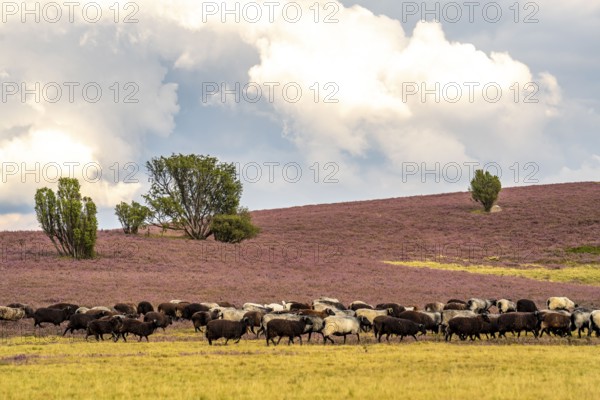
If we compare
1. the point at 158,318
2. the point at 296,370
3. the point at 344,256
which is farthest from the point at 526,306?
the point at 344,256

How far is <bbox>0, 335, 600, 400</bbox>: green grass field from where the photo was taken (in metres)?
15.5

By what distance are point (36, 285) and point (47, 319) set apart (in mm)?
12713

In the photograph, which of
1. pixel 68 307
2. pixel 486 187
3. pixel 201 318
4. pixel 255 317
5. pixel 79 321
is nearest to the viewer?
pixel 79 321

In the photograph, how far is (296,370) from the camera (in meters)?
18.5

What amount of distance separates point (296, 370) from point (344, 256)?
1787 inches

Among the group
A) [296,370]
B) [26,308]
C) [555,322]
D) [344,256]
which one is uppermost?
[344,256]

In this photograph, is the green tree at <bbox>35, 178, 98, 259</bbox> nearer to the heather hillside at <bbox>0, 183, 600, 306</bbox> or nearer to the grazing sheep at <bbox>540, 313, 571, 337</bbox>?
the heather hillside at <bbox>0, 183, 600, 306</bbox>

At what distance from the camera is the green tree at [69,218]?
55531mm

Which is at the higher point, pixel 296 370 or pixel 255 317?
pixel 255 317

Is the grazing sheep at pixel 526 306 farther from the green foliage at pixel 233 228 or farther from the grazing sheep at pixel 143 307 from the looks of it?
the green foliage at pixel 233 228

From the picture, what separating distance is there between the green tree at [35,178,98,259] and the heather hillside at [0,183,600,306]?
6.57 ft

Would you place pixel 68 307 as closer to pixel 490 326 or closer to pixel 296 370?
pixel 296 370

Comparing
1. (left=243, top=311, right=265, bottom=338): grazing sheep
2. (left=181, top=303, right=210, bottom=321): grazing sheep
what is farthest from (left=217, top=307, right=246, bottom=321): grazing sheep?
→ (left=181, top=303, right=210, bottom=321): grazing sheep

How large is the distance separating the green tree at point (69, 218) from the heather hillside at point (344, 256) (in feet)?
6.57
